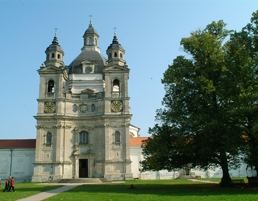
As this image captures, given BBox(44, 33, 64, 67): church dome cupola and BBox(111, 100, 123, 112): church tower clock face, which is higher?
BBox(44, 33, 64, 67): church dome cupola

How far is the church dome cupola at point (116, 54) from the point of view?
4945 centimetres

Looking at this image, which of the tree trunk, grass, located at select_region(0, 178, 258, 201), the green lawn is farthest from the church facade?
the green lawn

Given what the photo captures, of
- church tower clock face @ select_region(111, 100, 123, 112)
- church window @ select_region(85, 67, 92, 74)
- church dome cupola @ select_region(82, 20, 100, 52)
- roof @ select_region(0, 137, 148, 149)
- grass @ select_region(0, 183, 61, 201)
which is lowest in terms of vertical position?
grass @ select_region(0, 183, 61, 201)

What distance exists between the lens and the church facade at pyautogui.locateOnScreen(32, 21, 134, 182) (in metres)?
43.8

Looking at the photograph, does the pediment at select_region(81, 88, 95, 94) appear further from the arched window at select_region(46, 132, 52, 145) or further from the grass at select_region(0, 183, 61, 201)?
the grass at select_region(0, 183, 61, 201)

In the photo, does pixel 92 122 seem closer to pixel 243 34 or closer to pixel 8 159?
pixel 8 159

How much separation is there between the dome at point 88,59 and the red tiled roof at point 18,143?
13406 mm

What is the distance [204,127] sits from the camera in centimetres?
2320

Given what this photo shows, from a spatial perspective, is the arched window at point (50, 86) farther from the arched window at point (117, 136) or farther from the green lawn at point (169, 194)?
the green lawn at point (169, 194)

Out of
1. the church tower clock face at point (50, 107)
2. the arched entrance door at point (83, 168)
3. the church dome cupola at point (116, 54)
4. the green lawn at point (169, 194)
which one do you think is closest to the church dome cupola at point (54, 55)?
the church tower clock face at point (50, 107)

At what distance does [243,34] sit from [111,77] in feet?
82.8

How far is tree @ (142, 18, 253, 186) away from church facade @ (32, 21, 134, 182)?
17.3 metres

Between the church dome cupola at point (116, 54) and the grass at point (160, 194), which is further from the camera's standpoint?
the church dome cupola at point (116, 54)

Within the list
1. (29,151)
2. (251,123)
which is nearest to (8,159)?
(29,151)
